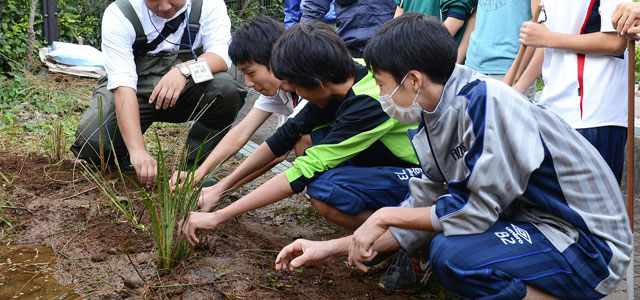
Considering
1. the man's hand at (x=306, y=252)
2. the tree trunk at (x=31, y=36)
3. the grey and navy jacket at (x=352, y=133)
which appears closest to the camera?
the man's hand at (x=306, y=252)

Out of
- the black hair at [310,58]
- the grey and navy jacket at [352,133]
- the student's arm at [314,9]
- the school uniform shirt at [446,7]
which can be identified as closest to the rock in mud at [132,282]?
the grey and navy jacket at [352,133]

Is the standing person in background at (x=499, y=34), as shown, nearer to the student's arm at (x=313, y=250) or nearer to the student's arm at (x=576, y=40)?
the student's arm at (x=576, y=40)

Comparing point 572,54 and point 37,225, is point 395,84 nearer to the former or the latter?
point 572,54

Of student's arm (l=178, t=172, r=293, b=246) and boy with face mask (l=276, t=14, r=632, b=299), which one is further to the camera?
student's arm (l=178, t=172, r=293, b=246)

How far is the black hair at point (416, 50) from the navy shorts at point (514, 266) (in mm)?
588

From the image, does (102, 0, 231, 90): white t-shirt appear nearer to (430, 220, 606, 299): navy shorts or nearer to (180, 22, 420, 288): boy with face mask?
(180, 22, 420, 288): boy with face mask

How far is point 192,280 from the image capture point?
2793 millimetres

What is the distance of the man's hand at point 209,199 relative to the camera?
3252mm

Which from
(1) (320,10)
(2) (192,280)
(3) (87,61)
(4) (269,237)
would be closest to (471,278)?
(2) (192,280)

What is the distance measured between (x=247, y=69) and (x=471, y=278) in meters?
1.69

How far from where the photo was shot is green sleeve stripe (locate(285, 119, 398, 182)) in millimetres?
2979

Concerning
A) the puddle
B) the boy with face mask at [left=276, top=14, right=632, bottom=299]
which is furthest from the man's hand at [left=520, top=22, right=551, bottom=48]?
the puddle

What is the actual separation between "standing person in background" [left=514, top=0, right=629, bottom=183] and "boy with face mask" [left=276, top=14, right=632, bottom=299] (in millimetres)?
444

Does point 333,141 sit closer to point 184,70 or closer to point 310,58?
point 310,58
